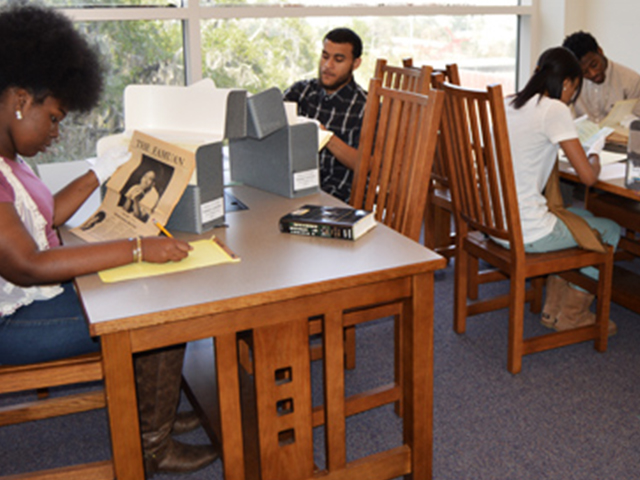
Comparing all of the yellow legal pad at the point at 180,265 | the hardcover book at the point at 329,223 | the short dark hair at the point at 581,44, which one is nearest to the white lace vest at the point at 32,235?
the yellow legal pad at the point at 180,265

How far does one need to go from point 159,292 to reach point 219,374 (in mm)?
228

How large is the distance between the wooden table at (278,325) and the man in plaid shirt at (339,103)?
3.50ft

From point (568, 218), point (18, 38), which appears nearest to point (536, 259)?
point (568, 218)

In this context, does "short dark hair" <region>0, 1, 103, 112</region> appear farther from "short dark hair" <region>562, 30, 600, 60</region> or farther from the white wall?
the white wall

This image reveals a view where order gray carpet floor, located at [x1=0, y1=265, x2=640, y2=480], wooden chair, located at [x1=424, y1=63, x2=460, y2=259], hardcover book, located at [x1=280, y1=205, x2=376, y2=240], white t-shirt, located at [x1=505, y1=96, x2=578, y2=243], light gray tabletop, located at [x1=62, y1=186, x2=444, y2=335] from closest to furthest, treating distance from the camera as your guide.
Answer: light gray tabletop, located at [x1=62, y1=186, x2=444, y2=335] → hardcover book, located at [x1=280, y1=205, x2=376, y2=240] → gray carpet floor, located at [x1=0, y1=265, x2=640, y2=480] → white t-shirt, located at [x1=505, y1=96, x2=578, y2=243] → wooden chair, located at [x1=424, y1=63, x2=460, y2=259]

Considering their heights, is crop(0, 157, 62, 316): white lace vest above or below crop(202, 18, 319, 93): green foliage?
below

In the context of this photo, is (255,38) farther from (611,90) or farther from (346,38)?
(611,90)

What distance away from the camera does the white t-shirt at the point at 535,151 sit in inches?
94.7

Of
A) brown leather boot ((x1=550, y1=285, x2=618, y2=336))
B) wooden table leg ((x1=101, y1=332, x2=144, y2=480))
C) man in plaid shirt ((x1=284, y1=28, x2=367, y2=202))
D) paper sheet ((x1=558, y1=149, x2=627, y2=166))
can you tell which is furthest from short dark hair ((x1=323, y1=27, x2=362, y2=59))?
wooden table leg ((x1=101, y1=332, x2=144, y2=480))

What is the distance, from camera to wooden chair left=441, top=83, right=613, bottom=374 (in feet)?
7.43

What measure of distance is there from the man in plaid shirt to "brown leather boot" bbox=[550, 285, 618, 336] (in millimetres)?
918

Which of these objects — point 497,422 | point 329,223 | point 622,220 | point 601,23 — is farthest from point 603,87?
point 329,223

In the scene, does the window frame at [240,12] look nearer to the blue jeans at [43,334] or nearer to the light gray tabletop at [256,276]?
the blue jeans at [43,334]

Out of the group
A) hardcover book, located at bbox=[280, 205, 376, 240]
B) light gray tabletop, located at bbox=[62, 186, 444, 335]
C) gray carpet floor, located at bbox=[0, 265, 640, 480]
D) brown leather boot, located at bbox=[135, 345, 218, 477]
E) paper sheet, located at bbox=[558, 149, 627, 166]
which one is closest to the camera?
light gray tabletop, located at bbox=[62, 186, 444, 335]
